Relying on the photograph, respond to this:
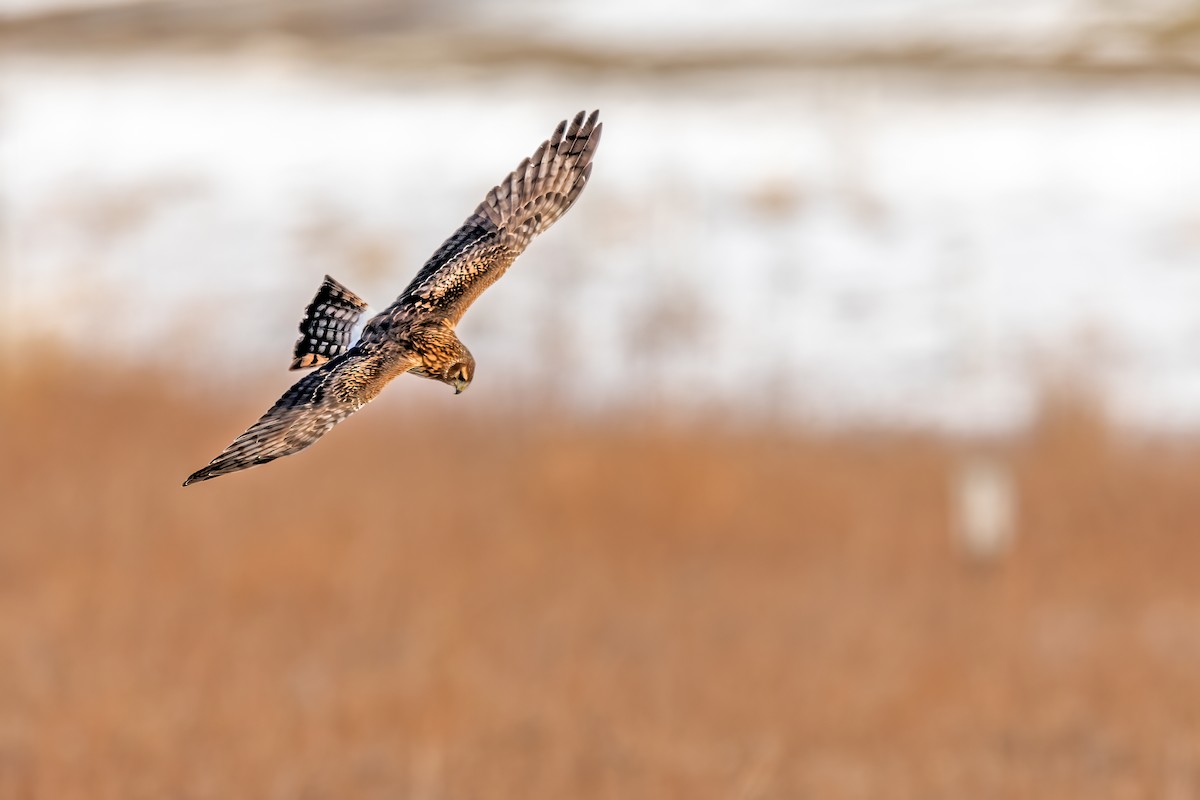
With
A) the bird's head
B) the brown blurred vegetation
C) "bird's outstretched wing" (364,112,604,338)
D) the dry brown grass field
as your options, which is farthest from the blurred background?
the brown blurred vegetation

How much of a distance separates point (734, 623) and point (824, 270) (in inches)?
344

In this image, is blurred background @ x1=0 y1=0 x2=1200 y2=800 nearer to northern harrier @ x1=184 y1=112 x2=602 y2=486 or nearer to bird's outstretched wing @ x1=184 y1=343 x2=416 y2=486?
northern harrier @ x1=184 y1=112 x2=602 y2=486

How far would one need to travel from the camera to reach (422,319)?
109 cm

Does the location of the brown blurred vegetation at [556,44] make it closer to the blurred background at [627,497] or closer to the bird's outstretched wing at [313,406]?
the blurred background at [627,497]

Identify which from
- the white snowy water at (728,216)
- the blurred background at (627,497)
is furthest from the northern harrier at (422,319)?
→ the white snowy water at (728,216)

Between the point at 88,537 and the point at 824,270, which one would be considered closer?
the point at 88,537

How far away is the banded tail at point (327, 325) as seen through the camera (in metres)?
1.10

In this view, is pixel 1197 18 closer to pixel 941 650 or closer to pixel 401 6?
pixel 401 6

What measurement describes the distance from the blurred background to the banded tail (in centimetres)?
481

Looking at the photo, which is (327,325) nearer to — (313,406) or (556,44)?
(313,406)

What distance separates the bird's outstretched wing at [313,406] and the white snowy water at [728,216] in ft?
25.8

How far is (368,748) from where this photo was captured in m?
16.1

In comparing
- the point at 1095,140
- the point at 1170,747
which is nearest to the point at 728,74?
the point at 1095,140

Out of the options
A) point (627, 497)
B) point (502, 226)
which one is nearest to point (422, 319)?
point (502, 226)
